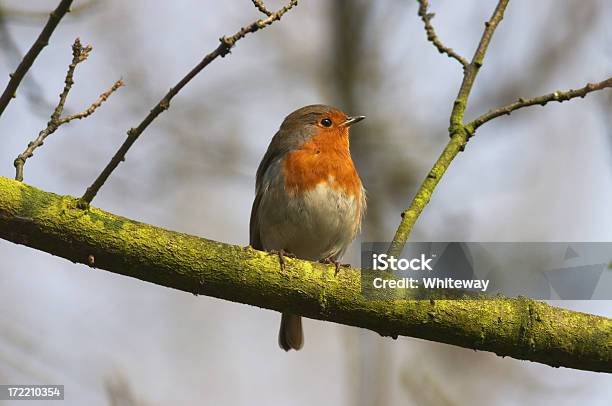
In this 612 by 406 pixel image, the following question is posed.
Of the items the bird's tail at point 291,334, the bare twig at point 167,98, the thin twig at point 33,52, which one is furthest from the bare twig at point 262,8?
the bird's tail at point 291,334

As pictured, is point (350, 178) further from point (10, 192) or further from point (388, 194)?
point (10, 192)

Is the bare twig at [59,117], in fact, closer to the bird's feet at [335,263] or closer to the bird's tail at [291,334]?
the bird's feet at [335,263]

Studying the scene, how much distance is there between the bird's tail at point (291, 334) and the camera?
6.05 meters

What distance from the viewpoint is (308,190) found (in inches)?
208

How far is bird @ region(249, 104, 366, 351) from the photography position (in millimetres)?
5285

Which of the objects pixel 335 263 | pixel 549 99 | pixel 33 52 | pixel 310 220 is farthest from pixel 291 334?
pixel 33 52

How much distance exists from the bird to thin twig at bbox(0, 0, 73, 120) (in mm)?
2685

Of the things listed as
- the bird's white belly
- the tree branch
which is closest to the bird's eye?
the bird's white belly

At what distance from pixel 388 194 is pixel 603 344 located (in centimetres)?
417

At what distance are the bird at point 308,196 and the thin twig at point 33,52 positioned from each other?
2685mm

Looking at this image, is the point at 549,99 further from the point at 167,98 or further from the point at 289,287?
the point at 167,98

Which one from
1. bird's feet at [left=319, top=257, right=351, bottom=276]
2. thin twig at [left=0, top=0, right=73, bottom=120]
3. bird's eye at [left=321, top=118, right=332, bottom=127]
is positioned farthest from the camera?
bird's eye at [left=321, top=118, right=332, bottom=127]

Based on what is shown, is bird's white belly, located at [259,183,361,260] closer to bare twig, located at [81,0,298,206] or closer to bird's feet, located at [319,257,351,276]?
bird's feet, located at [319,257,351,276]

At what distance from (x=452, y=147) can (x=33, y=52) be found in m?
2.01
